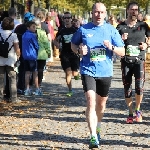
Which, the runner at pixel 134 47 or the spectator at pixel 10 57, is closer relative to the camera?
the runner at pixel 134 47

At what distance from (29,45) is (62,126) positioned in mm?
3805

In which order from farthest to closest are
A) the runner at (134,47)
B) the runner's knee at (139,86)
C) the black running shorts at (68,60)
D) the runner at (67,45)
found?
the black running shorts at (68,60)
the runner at (67,45)
the runner's knee at (139,86)
the runner at (134,47)

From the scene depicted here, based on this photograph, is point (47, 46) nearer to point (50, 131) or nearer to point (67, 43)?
point (67, 43)

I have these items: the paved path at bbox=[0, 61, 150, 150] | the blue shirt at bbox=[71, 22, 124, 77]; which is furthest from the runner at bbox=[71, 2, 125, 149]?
the paved path at bbox=[0, 61, 150, 150]

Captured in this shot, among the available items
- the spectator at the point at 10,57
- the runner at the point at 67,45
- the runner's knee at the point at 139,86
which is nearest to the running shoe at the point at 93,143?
the runner's knee at the point at 139,86

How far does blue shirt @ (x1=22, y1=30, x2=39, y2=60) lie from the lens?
39.1 ft

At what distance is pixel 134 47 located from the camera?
8609mm

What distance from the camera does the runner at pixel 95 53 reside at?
684cm

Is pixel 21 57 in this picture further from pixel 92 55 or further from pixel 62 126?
pixel 92 55

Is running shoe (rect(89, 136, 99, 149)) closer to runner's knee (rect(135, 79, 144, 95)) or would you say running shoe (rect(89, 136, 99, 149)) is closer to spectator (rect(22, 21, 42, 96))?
runner's knee (rect(135, 79, 144, 95))

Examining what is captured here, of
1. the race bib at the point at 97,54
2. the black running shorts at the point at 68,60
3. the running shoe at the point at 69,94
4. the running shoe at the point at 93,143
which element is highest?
the race bib at the point at 97,54

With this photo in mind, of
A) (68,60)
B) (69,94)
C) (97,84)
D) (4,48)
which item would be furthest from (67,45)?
(97,84)

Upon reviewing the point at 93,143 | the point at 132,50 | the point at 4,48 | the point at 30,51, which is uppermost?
the point at 132,50

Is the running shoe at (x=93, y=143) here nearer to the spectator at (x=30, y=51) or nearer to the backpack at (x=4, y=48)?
the backpack at (x=4, y=48)
